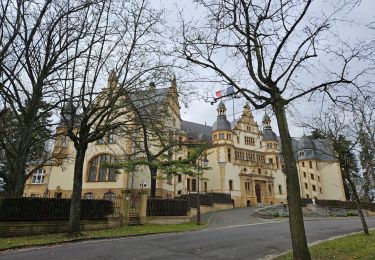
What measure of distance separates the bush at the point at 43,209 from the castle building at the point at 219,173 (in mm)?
15509

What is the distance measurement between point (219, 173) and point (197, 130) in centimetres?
1256

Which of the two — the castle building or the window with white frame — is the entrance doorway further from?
the window with white frame

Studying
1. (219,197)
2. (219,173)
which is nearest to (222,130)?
(219,173)

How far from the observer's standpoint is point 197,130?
59.2m

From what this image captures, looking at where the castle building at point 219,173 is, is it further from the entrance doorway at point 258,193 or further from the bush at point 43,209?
the bush at point 43,209

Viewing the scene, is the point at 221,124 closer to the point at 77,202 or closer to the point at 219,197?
the point at 219,197

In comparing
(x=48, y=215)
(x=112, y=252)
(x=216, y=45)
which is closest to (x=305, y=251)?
(x=112, y=252)

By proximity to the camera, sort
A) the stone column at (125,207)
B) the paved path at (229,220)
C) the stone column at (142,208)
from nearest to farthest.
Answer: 1. the stone column at (125,207)
2. the stone column at (142,208)
3. the paved path at (229,220)

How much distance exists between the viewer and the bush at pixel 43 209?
15.2m

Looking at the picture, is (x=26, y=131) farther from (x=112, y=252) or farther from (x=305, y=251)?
(x=305, y=251)

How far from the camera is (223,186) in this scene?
1896 inches

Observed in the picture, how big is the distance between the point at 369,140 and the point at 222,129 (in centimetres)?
3187

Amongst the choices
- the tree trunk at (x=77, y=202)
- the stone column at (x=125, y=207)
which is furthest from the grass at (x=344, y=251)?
the stone column at (x=125, y=207)

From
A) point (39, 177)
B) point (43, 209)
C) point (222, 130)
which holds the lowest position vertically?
point (43, 209)
